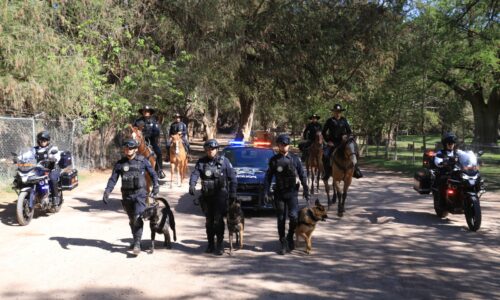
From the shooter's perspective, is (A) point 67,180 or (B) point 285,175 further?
(A) point 67,180

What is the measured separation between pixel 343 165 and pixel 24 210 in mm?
7237

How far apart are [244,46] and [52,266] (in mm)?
18144

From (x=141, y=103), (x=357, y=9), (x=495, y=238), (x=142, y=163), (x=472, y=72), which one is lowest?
(x=495, y=238)

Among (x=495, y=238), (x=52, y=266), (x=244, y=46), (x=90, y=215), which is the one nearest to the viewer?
(x=52, y=266)

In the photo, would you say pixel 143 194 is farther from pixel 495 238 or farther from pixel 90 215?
pixel 495 238

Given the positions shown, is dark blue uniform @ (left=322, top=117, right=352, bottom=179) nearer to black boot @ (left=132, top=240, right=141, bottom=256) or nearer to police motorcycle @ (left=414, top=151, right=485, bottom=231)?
police motorcycle @ (left=414, top=151, right=485, bottom=231)

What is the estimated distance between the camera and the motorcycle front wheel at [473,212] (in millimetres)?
9531

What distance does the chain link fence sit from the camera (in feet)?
48.7

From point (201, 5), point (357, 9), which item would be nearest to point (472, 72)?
point (357, 9)

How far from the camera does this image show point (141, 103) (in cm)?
2083

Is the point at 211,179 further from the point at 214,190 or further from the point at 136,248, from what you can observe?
the point at 136,248

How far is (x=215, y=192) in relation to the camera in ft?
26.0

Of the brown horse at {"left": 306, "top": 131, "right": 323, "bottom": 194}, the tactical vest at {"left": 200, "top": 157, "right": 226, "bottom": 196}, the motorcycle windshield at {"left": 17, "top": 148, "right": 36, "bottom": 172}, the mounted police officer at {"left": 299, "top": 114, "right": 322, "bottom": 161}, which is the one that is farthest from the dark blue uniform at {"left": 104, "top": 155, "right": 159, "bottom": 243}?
the mounted police officer at {"left": 299, "top": 114, "right": 322, "bottom": 161}

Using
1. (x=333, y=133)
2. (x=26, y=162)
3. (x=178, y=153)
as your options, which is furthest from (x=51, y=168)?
(x=333, y=133)
